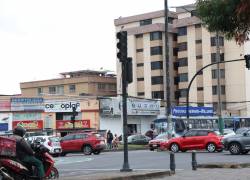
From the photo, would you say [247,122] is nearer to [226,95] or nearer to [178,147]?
[226,95]

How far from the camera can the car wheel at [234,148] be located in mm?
33259

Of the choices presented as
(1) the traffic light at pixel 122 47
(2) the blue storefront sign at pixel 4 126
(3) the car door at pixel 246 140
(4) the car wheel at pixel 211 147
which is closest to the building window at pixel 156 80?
(2) the blue storefront sign at pixel 4 126

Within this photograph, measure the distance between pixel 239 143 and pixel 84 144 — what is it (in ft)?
39.8

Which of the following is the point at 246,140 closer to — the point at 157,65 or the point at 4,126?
the point at 4,126

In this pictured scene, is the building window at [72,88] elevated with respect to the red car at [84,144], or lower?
elevated

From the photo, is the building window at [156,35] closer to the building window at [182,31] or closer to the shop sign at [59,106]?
the building window at [182,31]

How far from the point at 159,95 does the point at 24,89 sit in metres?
35.4

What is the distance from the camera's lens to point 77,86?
11325 cm

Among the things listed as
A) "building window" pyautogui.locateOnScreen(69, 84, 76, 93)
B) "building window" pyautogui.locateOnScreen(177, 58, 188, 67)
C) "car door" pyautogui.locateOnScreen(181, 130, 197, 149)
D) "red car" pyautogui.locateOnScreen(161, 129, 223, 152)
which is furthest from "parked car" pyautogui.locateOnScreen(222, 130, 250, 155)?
"building window" pyautogui.locateOnScreen(69, 84, 76, 93)

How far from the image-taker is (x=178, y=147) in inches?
1494

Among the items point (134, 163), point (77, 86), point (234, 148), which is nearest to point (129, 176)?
point (134, 163)

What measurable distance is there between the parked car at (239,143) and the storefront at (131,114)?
3664cm

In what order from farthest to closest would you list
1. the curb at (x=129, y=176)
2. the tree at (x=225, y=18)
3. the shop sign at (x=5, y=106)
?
the shop sign at (x=5, y=106) → the curb at (x=129, y=176) → the tree at (x=225, y=18)

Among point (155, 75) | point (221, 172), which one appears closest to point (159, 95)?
point (155, 75)
